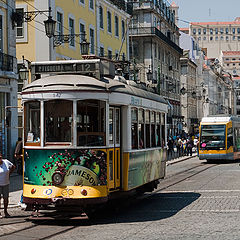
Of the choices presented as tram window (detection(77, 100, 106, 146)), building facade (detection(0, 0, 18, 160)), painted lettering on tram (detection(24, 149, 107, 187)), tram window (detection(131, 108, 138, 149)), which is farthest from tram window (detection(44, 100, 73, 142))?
building facade (detection(0, 0, 18, 160))

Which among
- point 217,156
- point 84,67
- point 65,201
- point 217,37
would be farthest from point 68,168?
point 217,37

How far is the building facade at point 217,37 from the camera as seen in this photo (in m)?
187

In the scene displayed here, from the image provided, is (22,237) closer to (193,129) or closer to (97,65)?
(97,65)

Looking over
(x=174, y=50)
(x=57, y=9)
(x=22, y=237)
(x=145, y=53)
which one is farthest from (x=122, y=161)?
(x=174, y=50)

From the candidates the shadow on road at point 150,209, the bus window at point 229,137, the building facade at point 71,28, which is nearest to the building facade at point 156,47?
the building facade at point 71,28

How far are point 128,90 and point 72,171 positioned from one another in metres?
2.60

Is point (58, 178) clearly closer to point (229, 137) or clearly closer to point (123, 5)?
point (229, 137)

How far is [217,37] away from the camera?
7505 inches

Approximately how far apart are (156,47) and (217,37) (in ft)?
420

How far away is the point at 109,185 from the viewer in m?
13.3

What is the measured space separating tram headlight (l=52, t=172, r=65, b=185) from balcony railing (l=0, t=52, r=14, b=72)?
1673cm

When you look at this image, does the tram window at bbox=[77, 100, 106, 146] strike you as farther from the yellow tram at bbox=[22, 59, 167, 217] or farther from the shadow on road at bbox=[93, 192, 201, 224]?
the shadow on road at bbox=[93, 192, 201, 224]

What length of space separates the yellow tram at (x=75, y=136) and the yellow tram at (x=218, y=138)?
23990 millimetres

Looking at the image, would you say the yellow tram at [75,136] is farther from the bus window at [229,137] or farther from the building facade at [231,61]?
the building facade at [231,61]
